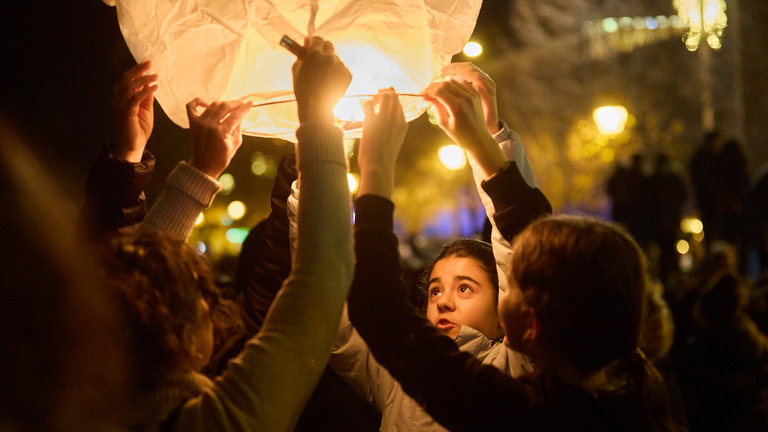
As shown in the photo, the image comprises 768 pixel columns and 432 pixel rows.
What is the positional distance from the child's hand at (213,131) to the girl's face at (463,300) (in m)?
1.09

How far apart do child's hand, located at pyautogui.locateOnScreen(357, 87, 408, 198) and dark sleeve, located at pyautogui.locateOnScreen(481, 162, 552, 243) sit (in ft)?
0.99

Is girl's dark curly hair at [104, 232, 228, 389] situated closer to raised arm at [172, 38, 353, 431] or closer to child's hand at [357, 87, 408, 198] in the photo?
raised arm at [172, 38, 353, 431]

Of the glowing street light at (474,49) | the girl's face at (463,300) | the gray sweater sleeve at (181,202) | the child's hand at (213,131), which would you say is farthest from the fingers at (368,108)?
the glowing street light at (474,49)

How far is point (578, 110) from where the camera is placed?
94.8ft

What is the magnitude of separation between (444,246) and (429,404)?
129 cm

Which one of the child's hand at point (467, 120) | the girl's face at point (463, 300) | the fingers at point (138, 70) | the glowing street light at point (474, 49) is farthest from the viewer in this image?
the glowing street light at point (474, 49)

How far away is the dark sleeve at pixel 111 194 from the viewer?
214cm

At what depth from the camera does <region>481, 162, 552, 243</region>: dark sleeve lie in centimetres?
177

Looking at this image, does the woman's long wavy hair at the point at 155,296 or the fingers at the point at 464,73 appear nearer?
the woman's long wavy hair at the point at 155,296

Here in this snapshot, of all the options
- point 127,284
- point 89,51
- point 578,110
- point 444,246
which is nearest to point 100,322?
point 127,284

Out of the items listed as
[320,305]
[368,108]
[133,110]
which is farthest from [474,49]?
[320,305]

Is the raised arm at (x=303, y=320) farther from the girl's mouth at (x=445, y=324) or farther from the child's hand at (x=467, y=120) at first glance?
the girl's mouth at (x=445, y=324)

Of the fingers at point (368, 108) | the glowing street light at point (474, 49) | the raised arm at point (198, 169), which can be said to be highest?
the glowing street light at point (474, 49)

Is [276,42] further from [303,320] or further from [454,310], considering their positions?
[454,310]
